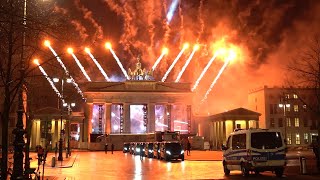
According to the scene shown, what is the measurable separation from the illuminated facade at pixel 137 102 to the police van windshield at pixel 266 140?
253 ft

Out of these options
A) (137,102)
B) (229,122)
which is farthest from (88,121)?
(229,122)

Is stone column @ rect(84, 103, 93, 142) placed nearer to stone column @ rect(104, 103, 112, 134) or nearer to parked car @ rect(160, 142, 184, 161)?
stone column @ rect(104, 103, 112, 134)

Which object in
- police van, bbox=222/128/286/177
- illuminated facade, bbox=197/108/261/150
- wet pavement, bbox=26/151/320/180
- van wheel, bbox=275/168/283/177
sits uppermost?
illuminated facade, bbox=197/108/261/150

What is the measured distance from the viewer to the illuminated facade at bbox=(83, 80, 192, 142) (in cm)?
10181

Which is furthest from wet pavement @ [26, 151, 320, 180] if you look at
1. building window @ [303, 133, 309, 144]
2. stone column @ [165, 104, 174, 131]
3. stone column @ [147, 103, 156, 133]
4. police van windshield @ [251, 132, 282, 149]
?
stone column @ [147, 103, 156, 133]

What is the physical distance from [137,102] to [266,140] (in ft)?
264

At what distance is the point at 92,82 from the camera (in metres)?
103

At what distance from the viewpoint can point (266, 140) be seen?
2342cm

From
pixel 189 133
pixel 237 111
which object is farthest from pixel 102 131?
pixel 237 111

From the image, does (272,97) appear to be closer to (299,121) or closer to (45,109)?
(299,121)

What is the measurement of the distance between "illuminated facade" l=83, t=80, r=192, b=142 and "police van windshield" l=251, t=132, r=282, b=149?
7715cm

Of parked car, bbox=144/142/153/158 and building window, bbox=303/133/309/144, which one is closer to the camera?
parked car, bbox=144/142/153/158

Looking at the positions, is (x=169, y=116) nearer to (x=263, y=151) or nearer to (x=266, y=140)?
(x=266, y=140)

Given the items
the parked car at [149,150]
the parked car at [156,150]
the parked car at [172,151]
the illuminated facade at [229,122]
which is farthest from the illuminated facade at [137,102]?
the parked car at [172,151]
